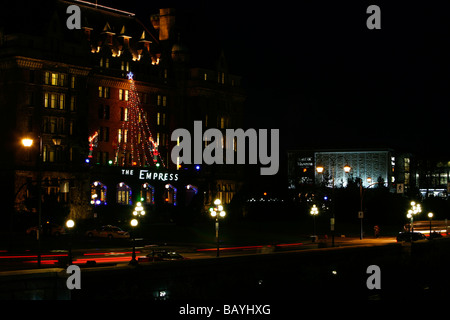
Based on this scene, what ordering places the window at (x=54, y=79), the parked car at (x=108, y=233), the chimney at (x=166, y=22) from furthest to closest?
1. the chimney at (x=166, y=22)
2. the window at (x=54, y=79)
3. the parked car at (x=108, y=233)

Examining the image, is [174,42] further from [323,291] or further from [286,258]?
[323,291]

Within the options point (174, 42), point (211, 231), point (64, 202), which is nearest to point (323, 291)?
point (211, 231)

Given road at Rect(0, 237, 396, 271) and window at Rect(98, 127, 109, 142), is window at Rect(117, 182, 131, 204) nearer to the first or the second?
window at Rect(98, 127, 109, 142)

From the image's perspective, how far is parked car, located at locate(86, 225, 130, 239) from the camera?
77.0m

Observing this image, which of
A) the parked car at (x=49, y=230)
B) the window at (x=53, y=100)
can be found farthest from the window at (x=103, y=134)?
the parked car at (x=49, y=230)

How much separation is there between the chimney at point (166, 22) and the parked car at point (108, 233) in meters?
47.3

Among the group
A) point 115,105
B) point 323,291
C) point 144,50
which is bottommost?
point 323,291

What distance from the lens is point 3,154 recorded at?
9006cm

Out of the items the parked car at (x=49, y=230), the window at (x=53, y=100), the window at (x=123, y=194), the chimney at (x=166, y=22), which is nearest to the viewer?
the parked car at (x=49, y=230)

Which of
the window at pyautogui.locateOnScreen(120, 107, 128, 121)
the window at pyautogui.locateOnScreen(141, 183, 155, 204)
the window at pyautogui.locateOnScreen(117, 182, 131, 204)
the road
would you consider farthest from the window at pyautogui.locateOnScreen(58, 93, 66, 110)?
the road

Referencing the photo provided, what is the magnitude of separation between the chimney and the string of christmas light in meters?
15.5

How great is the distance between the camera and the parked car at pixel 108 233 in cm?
7700

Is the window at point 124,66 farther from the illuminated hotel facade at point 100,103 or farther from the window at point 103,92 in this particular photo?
the window at point 103,92
